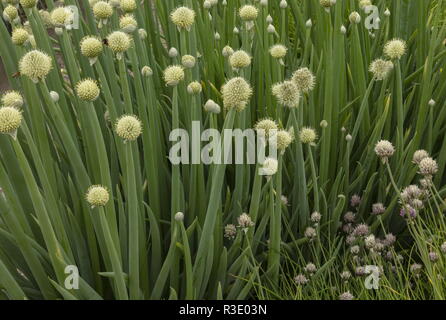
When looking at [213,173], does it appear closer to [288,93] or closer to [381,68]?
[288,93]

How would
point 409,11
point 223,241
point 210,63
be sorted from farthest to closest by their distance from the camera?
point 409,11, point 210,63, point 223,241

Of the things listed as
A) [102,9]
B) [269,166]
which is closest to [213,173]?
[269,166]

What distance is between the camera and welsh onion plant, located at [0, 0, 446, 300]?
5.39ft

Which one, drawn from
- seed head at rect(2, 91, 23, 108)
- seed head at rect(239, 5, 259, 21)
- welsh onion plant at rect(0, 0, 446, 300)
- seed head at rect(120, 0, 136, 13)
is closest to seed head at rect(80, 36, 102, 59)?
welsh onion plant at rect(0, 0, 446, 300)

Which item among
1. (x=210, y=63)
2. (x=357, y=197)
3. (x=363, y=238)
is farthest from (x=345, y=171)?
(x=210, y=63)

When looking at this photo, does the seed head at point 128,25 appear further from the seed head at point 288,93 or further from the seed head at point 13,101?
the seed head at point 288,93

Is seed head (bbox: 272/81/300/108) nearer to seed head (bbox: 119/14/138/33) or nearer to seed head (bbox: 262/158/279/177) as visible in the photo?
seed head (bbox: 262/158/279/177)

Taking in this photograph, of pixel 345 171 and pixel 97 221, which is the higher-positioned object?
pixel 345 171

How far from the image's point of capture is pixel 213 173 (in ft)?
5.90

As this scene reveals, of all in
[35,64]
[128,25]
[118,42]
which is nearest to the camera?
[35,64]

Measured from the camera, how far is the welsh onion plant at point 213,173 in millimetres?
1643

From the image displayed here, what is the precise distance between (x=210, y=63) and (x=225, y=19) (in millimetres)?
439

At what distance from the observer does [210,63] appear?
2.49 m
